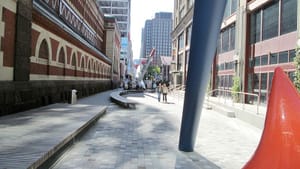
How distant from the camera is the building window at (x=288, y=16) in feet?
61.4

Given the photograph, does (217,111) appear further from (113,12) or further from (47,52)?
(113,12)

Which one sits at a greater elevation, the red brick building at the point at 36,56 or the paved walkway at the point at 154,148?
the red brick building at the point at 36,56

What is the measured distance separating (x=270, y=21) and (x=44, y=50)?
13.1m

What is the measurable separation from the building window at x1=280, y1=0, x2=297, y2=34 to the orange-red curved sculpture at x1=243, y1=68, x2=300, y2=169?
14858 mm

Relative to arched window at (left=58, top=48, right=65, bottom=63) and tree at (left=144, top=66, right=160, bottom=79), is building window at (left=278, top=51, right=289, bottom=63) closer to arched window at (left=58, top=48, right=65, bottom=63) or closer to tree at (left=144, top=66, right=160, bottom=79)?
arched window at (left=58, top=48, right=65, bottom=63)

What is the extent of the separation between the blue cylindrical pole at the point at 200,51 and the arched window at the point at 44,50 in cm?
1293

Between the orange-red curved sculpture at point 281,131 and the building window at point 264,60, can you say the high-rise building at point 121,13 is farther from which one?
the orange-red curved sculpture at point 281,131

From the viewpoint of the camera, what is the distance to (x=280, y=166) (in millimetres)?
4734

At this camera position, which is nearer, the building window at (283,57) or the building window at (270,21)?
the building window at (283,57)

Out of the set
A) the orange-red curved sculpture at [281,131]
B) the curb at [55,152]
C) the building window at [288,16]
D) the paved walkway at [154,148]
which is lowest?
the paved walkway at [154,148]

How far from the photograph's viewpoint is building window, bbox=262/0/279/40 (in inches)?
829

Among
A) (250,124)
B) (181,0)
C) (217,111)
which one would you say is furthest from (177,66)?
(250,124)

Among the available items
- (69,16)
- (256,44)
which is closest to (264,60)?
(256,44)

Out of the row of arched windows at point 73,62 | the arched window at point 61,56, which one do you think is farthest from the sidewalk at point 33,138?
the arched window at point 61,56
